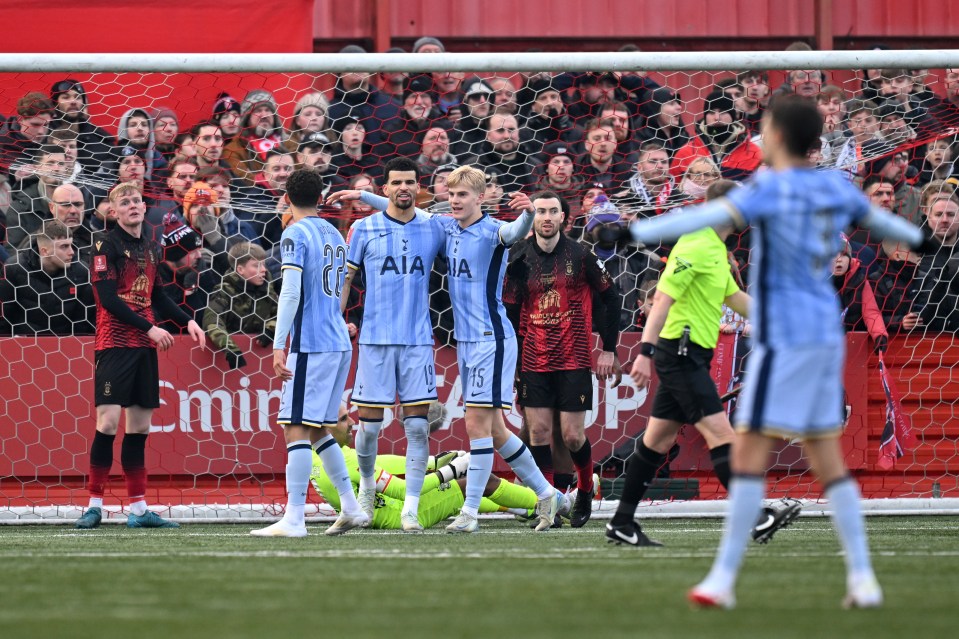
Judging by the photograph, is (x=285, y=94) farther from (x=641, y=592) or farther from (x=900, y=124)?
(x=641, y=592)

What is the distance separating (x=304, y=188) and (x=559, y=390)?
2.49 meters

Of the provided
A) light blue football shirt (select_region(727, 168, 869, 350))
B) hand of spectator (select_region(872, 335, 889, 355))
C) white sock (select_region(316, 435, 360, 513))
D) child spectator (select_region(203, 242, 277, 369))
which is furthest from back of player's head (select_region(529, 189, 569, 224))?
light blue football shirt (select_region(727, 168, 869, 350))

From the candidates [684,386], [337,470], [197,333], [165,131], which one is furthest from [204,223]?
[684,386]

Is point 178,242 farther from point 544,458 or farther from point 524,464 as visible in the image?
point 524,464

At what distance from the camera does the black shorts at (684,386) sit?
277 inches

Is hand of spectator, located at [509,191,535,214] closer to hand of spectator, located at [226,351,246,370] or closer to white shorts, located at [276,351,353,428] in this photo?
white shorts, located at [276,351,353,428]

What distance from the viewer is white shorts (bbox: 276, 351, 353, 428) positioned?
796cm

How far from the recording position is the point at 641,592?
4.88 meters

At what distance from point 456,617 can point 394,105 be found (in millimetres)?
7034

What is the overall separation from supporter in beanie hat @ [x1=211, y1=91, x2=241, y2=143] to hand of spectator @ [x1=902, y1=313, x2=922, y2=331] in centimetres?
530

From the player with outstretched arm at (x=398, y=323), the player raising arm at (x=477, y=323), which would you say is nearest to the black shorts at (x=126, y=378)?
the player with outstretched arm at (x=398, y=323)

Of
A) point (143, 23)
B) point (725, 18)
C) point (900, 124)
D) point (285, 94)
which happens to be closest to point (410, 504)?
point (285, 94)

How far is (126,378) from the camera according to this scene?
9172 millimetres

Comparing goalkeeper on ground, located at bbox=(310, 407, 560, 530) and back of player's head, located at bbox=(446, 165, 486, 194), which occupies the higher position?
back of player's head, located at bbox=(446, 165, 486, 194)
